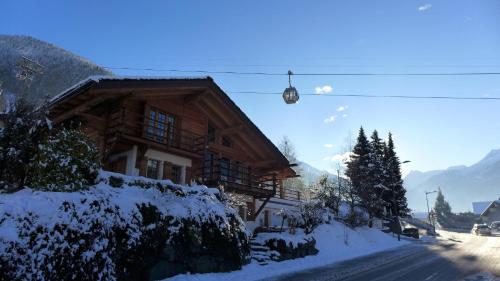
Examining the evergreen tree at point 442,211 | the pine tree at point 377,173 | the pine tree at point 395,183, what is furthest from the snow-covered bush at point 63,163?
the evergreen tree at point 442,211

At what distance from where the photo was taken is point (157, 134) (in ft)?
76.6

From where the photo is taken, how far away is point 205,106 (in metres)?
26.8

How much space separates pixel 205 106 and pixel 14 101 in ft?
45.4

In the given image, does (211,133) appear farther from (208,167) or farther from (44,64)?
(44,64)

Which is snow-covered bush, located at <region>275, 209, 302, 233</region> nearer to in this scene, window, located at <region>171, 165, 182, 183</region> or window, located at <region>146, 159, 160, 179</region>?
window, located at <region>171, 165, 182, 183</region>

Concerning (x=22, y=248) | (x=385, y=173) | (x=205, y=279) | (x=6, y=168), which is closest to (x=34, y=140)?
(x=6, y=168)

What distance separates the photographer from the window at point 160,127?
2253 centimetres

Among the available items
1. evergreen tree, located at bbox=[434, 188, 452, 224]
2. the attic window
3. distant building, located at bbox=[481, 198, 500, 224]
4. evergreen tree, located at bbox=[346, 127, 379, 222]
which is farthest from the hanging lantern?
evergreen tree, located at bbox=[434, 188, 452, 224]

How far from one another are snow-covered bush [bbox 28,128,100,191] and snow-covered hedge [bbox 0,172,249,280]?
0.52 m

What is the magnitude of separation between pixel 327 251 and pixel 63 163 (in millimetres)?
17234

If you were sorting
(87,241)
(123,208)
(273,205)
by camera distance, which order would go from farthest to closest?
1. (273,205)
2. (123,208)
3. (87,241)

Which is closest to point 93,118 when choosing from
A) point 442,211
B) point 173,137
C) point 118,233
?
point 173,137

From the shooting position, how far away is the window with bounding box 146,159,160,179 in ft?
73.4

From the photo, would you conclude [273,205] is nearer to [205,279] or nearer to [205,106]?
[205,106]
